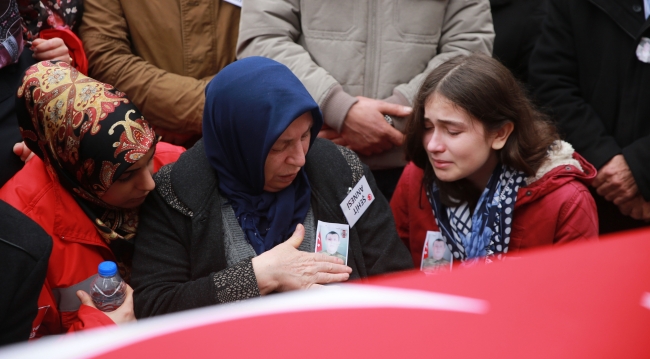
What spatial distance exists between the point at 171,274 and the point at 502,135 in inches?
60.3

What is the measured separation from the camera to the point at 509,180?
2969 mm

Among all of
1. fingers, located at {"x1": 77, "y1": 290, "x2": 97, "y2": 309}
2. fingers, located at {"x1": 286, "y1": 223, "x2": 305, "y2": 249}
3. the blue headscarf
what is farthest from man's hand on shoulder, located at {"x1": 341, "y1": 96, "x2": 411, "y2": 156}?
fingers, located at {"x1": 77, "y1": 290, "x2": 97, "y2": 309}

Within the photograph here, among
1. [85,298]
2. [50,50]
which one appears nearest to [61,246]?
[85,298]

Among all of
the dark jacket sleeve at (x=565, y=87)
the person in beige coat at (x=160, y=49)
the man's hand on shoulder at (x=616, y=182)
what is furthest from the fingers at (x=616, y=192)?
the person in beige coat at (x=160, y=49)

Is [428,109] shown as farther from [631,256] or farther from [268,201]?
[631,256]

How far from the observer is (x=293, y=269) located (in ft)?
7.80

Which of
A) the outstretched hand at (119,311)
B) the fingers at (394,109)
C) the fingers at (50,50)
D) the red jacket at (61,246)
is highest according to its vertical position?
the fingers at (50,50)

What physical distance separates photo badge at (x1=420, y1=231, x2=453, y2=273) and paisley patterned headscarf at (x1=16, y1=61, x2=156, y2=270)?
139 centimetres

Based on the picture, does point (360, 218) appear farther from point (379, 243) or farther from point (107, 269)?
point (107, 269)

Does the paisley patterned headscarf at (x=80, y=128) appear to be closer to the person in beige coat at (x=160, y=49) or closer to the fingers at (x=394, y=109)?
the person in beige coat at (x=160, y=49)

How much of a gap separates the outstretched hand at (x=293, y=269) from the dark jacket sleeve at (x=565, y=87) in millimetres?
1626

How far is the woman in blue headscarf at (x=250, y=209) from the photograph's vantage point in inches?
93.3

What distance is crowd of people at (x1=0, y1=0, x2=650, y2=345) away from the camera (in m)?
2.41

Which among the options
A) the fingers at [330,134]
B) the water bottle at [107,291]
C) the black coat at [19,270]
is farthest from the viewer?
the fingers at [330,134]
